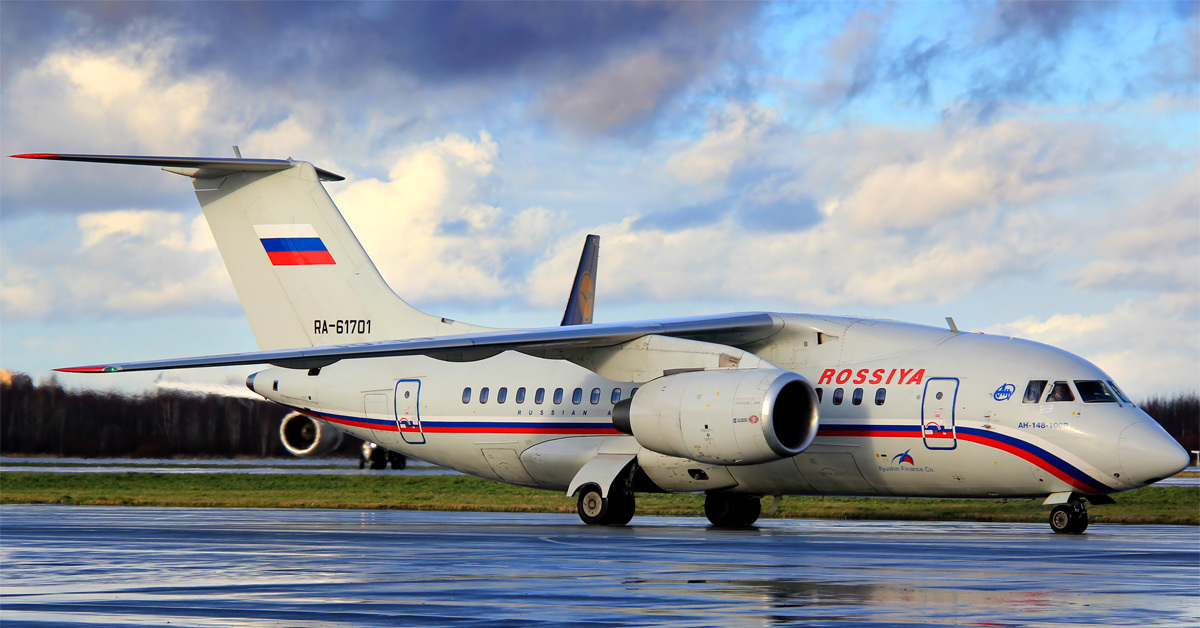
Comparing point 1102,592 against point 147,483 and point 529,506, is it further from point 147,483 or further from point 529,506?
point 147,483

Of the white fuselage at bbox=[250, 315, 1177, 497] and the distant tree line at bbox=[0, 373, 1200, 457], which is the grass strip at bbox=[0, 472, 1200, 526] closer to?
the white fuselage at bbox=[250, 315, 1177, 497]

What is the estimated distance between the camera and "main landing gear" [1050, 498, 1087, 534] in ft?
58.9

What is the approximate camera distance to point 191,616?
866cm

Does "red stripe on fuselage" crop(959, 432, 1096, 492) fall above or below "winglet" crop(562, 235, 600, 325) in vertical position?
below

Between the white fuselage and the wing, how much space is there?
0.72m

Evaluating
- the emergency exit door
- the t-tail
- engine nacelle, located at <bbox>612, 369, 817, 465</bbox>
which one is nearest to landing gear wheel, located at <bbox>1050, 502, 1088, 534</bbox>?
engine nacelle, located at <bbox>612, 369, 817, 465</bbox>

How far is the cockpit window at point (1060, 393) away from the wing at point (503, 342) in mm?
3827

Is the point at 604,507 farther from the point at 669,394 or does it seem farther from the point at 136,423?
the point at 136,423

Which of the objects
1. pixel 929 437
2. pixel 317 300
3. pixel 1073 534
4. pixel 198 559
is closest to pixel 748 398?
pixel 929 437

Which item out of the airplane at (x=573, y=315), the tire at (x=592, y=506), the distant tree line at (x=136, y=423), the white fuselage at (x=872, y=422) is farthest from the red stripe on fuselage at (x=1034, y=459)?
the distant tree line at (x=136, y=423)

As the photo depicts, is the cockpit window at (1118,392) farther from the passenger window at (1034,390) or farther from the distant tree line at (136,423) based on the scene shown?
the distant tree line at (136,423)

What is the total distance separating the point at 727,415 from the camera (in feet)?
59.5

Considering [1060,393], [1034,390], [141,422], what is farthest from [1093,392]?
[141,422]

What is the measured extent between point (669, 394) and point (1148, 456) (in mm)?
5934
